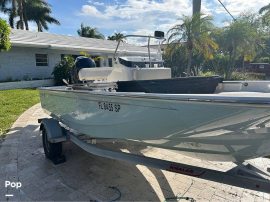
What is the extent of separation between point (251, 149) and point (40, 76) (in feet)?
57.4

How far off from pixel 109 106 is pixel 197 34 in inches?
565

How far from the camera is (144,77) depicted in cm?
448

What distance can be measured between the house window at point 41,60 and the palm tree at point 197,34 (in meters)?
9.48

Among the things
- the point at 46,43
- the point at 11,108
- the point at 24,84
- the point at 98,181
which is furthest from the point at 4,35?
the point at 98,181

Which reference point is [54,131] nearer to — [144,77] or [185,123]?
[144,77]

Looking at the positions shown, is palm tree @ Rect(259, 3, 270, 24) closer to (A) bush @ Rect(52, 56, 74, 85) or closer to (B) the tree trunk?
(B) the tree trunk

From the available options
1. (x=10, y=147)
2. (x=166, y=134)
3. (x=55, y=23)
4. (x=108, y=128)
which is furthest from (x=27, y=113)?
(x=55, y=23)

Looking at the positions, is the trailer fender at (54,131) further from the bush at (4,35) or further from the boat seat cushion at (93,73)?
the bush at (4,35)

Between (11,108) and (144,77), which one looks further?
(11,108)

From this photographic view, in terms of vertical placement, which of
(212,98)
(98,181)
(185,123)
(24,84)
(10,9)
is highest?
(10,9)

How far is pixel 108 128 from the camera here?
3336mm

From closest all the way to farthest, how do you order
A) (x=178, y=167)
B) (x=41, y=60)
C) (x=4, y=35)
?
(x=178, y=167) < (x=4, y=35) < (x=41, y=60)

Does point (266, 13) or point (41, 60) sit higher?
point (266, 13)

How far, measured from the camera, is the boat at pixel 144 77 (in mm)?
3418
